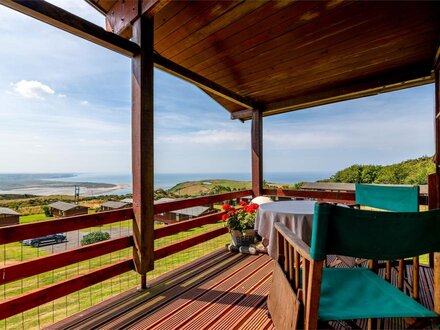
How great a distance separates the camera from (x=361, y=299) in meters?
1.05

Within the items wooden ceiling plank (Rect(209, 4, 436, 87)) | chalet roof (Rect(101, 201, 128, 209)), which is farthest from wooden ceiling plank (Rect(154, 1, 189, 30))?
chalet roof (Rect(101, 201, 128, 209))

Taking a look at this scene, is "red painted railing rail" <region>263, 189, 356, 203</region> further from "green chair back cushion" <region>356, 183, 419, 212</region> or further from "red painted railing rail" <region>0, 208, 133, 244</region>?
"red painted railing rail" <region>0, 208, 133, 244</region>

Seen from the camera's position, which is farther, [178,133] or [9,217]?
[178,133]

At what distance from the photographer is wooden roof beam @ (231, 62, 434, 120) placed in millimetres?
2975

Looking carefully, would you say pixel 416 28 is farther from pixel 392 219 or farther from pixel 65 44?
pixel 65 44

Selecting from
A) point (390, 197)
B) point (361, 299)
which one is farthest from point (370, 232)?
point (390, 197)

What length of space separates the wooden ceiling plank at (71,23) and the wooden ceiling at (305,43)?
485mm

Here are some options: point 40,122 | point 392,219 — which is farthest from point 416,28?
point 40,122

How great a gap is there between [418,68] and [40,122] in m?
7.58

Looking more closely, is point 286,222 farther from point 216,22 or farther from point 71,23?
point 71,23

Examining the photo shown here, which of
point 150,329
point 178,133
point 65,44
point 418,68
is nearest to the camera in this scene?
point 150,329

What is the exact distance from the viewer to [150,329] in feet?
5.41

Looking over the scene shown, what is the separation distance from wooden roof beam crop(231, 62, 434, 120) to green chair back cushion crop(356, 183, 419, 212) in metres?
1.90

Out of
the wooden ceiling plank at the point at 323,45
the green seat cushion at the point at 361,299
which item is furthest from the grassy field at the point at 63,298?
the wooden ceiling plank at the point at 323,45
